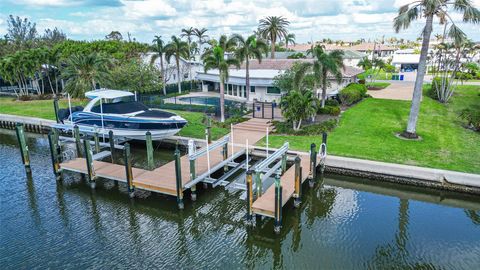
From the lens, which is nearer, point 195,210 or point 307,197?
point 195,210

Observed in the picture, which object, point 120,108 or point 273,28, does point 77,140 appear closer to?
point 120,108

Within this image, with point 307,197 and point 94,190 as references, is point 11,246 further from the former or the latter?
point 307,197

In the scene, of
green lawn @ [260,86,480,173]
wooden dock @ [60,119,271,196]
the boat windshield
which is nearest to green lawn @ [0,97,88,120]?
the boat windshield

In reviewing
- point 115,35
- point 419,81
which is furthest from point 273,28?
point 115,35

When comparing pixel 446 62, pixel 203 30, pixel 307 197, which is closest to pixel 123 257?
pixel 307 197

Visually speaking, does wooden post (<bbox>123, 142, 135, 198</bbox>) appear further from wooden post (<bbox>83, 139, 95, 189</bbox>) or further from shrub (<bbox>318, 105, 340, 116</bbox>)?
shrub (<bbox>318, 105, 340, 116</bbox>)

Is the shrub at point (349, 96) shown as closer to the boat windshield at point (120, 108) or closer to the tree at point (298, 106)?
the tree at point (298, 106)
